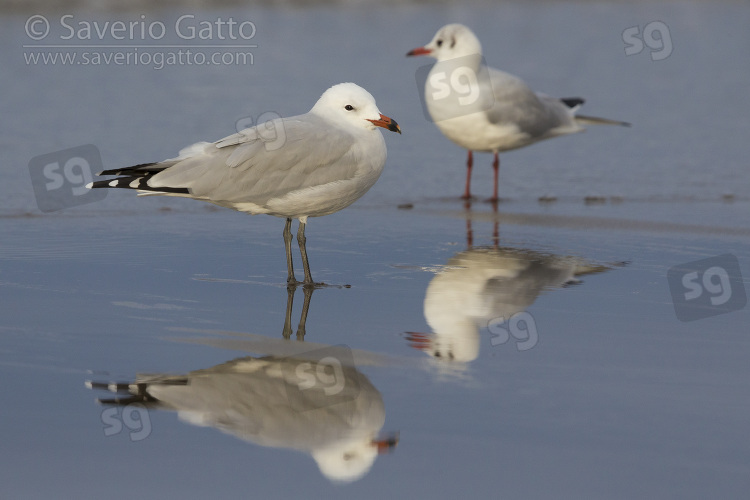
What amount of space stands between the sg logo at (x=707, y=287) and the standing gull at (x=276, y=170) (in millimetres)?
1804

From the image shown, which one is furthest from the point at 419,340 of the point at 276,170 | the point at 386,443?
the point at 276,170

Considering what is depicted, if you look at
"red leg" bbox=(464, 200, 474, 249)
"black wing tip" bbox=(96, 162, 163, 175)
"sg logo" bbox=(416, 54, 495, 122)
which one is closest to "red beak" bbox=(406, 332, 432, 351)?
"black wing tip" bbox=(96, 162, 163, 175)

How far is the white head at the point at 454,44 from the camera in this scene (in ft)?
32.8

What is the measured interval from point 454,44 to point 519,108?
911mm

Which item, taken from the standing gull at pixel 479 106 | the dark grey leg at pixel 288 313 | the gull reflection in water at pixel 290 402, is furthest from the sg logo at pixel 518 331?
the standing gull at pixel 479 106

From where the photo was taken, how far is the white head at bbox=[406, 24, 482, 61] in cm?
998

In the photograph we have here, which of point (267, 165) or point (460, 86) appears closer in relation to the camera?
point (267, 165)

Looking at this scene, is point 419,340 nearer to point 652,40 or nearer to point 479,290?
point 479,290

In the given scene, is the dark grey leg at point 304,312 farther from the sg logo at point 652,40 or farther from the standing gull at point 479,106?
the sg logo at point 652,40

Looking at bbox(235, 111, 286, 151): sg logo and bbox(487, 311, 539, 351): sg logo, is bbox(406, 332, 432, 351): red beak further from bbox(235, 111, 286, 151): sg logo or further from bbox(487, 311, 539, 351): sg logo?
bbox(235, 111, 286, 151): sg logo

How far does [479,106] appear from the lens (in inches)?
375

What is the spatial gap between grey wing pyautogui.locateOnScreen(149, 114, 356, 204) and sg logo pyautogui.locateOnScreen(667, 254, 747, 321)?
1.89 meters

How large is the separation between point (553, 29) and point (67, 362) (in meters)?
17.7

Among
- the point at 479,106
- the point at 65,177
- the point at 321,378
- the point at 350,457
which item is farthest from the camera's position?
the point at 479,106
